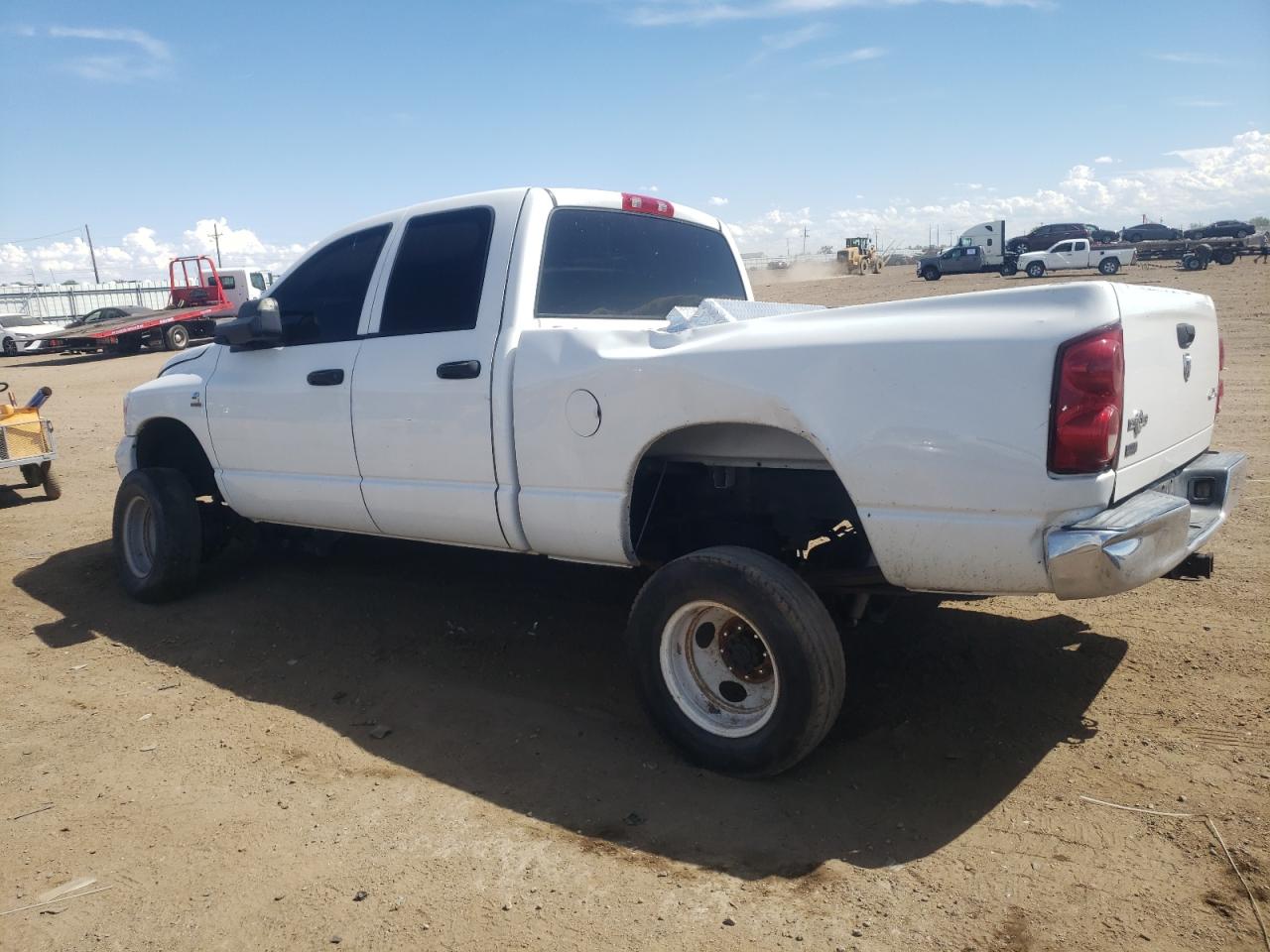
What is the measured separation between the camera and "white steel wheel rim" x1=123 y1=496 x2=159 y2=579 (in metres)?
5.92

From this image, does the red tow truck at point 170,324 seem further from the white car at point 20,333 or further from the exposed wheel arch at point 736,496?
the exposed wheel arch at point 736,496

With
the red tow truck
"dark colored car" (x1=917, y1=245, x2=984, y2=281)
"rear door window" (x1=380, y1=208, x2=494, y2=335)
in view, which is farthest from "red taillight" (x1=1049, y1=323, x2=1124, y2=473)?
"dark colored car" (x1=917, y1=245, x2=984, y2=281)

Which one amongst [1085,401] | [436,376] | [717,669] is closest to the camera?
[1085,401]

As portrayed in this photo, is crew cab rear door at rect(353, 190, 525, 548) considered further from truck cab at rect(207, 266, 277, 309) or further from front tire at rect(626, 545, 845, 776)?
truck cab at rect(207, 266, 277, 309)

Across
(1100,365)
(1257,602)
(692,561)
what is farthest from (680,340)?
(1257,602)

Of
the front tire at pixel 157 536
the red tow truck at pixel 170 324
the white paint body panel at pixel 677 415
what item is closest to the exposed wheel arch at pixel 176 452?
the front tire at pixel 157 536

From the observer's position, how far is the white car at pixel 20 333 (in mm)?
33844

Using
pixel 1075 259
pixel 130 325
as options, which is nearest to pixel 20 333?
pixel 130 325

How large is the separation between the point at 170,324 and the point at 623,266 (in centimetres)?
2811

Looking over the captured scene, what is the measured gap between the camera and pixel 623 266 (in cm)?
457

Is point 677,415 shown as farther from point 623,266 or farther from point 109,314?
point 109,314

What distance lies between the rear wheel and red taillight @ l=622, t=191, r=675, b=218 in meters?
27.7

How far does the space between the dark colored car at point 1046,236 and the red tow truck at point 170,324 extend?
41.7 m

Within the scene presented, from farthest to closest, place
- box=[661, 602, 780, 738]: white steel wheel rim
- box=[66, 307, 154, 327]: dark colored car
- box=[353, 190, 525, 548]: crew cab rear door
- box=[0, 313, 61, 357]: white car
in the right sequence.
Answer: box=[0, 313, 61, 357]: white car < box=[66, 307, 154, 327]: dark colored car < box=[353, 190, 525, 548]: crew cab rear door < box=[661, 602, 780, 738]: white steel wheel rim
